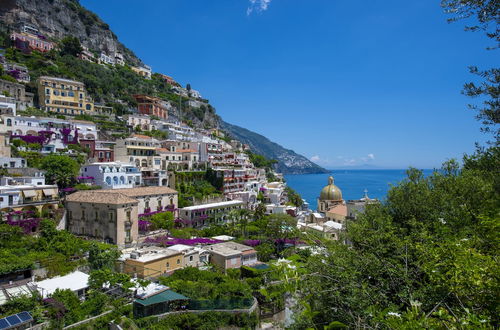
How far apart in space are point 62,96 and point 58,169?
28.0 meters

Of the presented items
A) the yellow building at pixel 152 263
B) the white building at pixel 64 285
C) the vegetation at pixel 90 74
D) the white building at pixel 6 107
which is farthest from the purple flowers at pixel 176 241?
the vegetation at pixel 90 74

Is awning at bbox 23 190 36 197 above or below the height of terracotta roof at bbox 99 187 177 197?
above

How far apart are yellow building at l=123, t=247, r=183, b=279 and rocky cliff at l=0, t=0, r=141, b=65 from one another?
79778 mm

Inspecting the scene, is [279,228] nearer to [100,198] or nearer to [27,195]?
[100,198]

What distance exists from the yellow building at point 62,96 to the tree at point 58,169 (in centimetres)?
2452

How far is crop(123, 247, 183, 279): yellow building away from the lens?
22.0 meters

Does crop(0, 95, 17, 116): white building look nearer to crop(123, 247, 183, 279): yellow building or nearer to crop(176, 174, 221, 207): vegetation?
crop(176, 174, 221, 207): vegetation

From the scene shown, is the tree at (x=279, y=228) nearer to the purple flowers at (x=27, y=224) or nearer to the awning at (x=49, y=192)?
the awning at (x=49, y=192)

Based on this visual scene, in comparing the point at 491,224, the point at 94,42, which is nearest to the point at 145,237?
the point at 491,224

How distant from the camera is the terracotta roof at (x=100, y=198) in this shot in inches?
1135

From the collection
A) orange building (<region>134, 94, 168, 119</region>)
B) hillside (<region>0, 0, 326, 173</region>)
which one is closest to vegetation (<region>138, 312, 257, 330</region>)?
hillside (<region>0, 0, 326, 173</region>)

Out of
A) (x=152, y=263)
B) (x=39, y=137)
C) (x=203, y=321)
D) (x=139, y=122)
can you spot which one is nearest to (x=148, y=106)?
(x=139, y=122)

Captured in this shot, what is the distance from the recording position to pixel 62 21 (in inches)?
3634

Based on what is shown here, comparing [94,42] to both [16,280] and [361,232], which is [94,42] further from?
[361,232]
